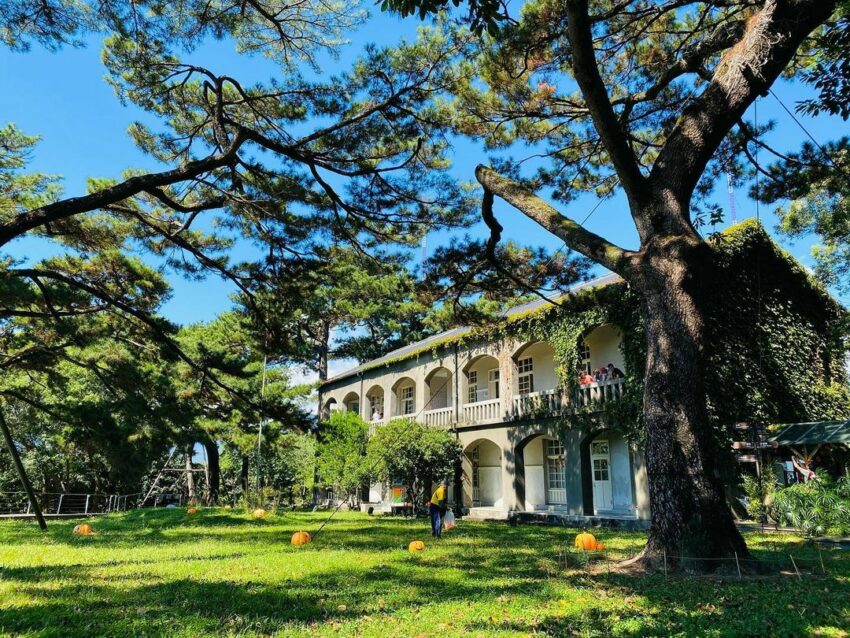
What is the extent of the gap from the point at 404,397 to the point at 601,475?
11842 mm

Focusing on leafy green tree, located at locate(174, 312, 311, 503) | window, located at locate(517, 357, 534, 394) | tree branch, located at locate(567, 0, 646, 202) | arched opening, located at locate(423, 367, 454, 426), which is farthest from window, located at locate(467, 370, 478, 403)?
tree branch, located at locate(567, 0, 646, 202)

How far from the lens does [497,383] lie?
22344mm

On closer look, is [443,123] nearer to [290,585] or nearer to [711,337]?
[290,585]

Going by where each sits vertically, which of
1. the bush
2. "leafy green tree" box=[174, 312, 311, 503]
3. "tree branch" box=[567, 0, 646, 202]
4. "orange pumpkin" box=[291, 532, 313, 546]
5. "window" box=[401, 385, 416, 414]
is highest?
"tree branch" box=[567, 0, 646, 202]

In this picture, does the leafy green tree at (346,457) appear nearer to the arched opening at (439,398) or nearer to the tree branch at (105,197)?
the arched opening at (439,398)

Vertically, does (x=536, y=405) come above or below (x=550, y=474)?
above

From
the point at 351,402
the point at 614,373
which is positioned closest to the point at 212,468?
the point at 351,402

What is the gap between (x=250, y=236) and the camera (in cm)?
971

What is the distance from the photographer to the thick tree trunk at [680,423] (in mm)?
6047

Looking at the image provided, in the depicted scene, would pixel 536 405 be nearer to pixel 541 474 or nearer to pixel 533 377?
pixel 533 377

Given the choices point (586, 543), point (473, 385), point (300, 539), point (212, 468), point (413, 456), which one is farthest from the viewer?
point (212, 468)

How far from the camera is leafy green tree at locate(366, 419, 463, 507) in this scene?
1936 cm

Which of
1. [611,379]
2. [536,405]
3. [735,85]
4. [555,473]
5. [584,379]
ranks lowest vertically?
[555,473]

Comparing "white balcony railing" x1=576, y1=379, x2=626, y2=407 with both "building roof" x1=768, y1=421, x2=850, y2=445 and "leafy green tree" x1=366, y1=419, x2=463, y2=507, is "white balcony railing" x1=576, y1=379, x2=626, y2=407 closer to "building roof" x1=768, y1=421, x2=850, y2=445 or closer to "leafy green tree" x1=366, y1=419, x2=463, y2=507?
"building roof" x1=768, y1=421, x2=850, y2=445
